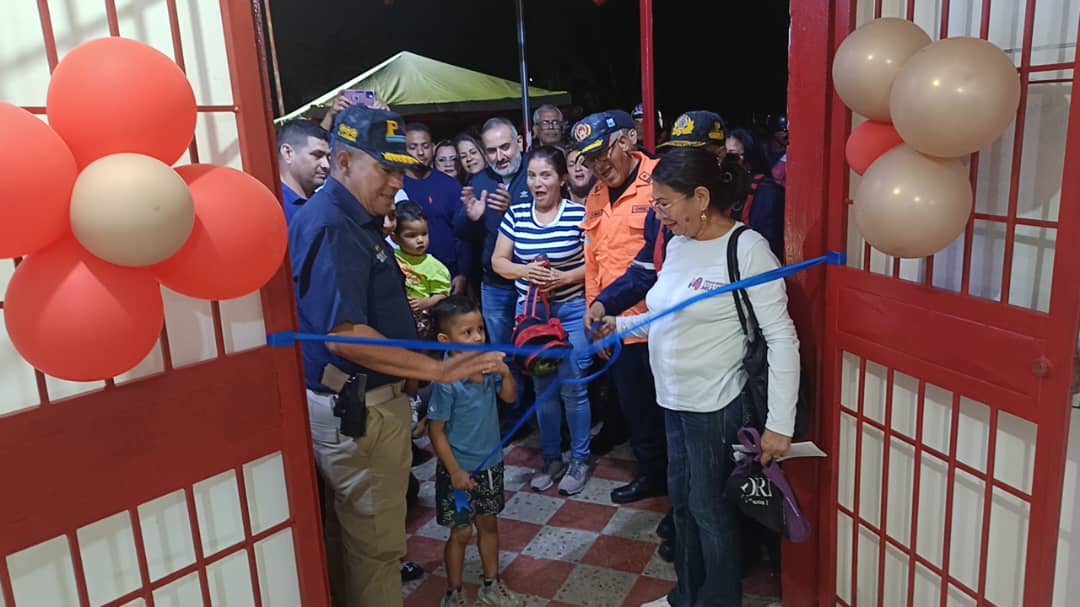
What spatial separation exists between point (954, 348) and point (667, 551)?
5.19ft

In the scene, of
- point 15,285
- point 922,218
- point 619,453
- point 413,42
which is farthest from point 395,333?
point 413,42

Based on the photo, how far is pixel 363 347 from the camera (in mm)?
2096

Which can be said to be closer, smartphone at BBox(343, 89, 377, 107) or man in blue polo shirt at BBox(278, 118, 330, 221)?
man in blue polo shirt at BBox(278, 118, 330, 221)

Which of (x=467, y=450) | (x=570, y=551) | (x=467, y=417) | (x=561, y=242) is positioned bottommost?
(x=570, y=551)

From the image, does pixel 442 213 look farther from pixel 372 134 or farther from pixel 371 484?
pixel 371 484

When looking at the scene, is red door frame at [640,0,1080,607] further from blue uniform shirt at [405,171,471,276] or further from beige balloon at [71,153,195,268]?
blue uniform shirt at [405,171,471,276]

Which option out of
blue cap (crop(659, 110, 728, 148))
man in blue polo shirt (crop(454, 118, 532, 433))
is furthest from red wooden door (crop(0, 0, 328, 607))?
man in blue polo shirt (crop(454, 118, 532, 433))

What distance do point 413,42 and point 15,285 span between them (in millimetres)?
13323

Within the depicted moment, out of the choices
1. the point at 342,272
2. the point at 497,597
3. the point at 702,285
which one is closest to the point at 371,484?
the point at 342,272

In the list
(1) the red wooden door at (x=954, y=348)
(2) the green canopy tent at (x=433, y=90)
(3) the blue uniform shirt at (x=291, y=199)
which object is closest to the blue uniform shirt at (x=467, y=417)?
(3) the blue uniform shirt at (x=291, y=199)

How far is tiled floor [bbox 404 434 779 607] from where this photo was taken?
282cm

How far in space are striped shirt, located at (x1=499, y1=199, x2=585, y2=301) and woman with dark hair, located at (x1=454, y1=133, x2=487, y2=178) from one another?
3.94ft

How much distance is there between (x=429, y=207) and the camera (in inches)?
171

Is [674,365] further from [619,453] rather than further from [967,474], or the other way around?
Result: [619,453]
